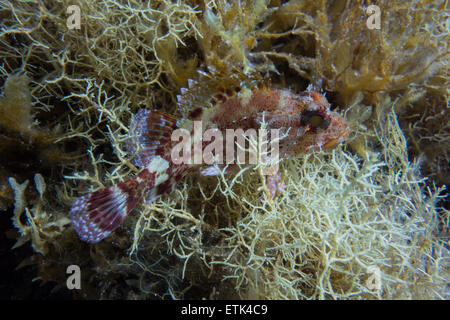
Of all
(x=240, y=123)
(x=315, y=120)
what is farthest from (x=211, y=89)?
(x=315, y=120)

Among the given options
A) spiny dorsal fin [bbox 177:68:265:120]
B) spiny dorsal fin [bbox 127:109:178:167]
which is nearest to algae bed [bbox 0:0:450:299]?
spiny dorsal fin [bbox 177:68:265:120]

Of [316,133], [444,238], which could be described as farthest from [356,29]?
[444,238]

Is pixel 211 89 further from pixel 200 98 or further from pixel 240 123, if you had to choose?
pixel 240 123

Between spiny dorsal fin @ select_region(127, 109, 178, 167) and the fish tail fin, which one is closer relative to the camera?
the fish tail fin

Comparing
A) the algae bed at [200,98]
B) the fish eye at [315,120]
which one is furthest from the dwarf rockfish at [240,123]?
the algae bed at [200,98]

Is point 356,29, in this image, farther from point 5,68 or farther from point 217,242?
point 5,68

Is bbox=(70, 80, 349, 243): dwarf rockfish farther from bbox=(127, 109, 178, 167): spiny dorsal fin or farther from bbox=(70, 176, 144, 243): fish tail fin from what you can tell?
bbox=(70, 176, 144, 243): fish tail fin

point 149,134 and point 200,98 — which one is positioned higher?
point 200,98
